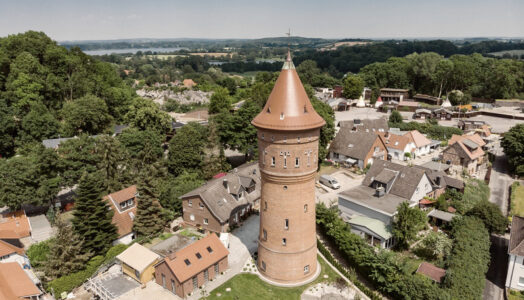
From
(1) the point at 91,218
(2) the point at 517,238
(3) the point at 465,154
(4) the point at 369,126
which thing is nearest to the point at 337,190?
(2) the point at 517,238

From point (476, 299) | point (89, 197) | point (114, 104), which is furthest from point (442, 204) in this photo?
point (114, 104)

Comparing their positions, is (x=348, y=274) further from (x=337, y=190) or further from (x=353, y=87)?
(x=353, y=87)

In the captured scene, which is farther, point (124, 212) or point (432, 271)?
point (124, 212)

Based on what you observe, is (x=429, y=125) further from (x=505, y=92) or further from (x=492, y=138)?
(x=505, y=92)

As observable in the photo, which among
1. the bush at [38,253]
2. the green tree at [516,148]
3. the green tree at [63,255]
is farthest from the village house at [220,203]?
the green tree at [516,148]

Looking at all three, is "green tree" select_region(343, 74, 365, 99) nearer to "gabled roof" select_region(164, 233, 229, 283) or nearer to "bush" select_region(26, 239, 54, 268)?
"gabled roof" select_region(164, 233, 229, 283)

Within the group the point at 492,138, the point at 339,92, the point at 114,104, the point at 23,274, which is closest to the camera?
the point at 23,274
